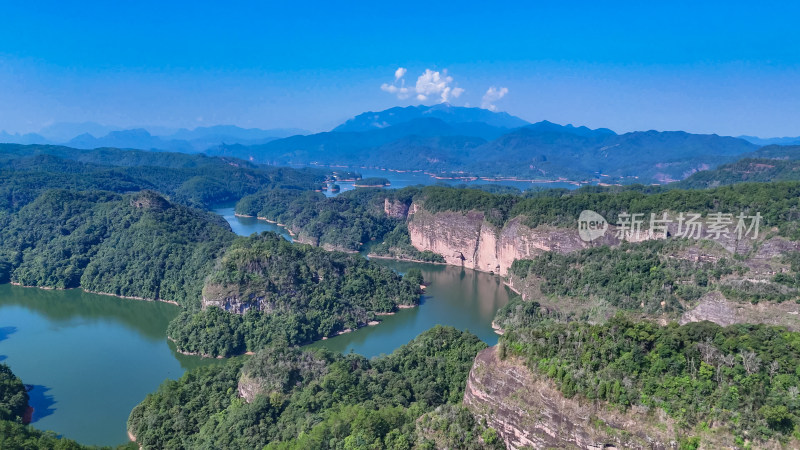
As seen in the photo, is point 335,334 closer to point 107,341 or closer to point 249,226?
point 107,341

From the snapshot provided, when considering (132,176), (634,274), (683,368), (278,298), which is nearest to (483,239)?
(634,274)

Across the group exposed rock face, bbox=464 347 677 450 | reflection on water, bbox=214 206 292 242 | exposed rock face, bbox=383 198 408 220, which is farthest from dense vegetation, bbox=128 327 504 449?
exposed rock face, bbox=383 198 408 220

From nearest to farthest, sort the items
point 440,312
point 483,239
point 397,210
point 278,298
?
point 278,298 → point 440,312 → point 483,239 → point 397,210

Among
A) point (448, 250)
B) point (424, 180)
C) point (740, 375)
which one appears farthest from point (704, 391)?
point (424, 180)

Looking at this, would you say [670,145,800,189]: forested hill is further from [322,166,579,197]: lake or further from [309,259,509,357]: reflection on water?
[309,259,509,357]: reflection on water

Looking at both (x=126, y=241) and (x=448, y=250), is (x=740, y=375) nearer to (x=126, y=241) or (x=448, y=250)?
(x=448, y=250)
